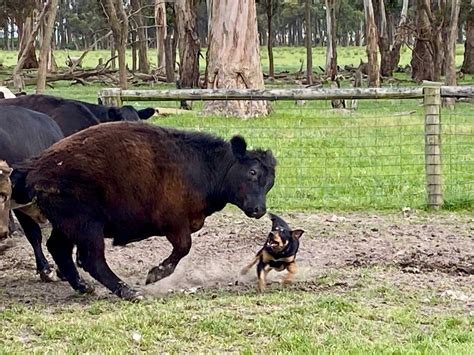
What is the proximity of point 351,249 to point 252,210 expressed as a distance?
1.84 metres

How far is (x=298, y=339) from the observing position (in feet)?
18.9

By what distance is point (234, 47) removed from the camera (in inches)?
917

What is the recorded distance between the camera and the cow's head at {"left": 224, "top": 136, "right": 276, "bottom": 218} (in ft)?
25.5

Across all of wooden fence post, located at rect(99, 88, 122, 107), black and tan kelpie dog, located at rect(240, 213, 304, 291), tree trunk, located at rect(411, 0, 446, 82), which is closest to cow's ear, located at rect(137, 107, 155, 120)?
wooden fence post, located at rect(99, 88, 122, 107)

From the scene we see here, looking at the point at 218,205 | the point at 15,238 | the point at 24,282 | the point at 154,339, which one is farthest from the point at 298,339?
the point at 15,238

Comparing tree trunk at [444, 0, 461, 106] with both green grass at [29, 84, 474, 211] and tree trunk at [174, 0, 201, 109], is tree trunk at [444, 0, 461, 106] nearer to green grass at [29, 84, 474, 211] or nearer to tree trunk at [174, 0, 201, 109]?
tree trunk at [174, 0, 201, 109]

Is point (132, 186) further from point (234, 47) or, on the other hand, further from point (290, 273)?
point (234, 47)

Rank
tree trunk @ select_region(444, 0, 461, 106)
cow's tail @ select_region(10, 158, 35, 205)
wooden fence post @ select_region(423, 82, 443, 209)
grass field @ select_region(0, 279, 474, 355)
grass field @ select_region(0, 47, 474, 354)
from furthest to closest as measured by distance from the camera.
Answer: tree trunk @ select_region(444, 0, 461, 106) < wooden fence post @ select_region(423, 82, 443, 209) < cow's tail @ select_region(10, 158, 35, 205) < grass field @ select_region(0, 47, 474, 354) < grass field @ select_region(0, 279, 474, 355)

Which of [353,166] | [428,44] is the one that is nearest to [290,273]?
[353,166]

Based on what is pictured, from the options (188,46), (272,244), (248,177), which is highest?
Answer: (188,46)

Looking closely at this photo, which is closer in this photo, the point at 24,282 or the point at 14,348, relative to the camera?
the point at 14,348

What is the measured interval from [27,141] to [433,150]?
5.42 metres

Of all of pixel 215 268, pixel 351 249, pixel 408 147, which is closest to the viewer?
pixel 215 268

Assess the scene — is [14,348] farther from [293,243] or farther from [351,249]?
[351,249]
